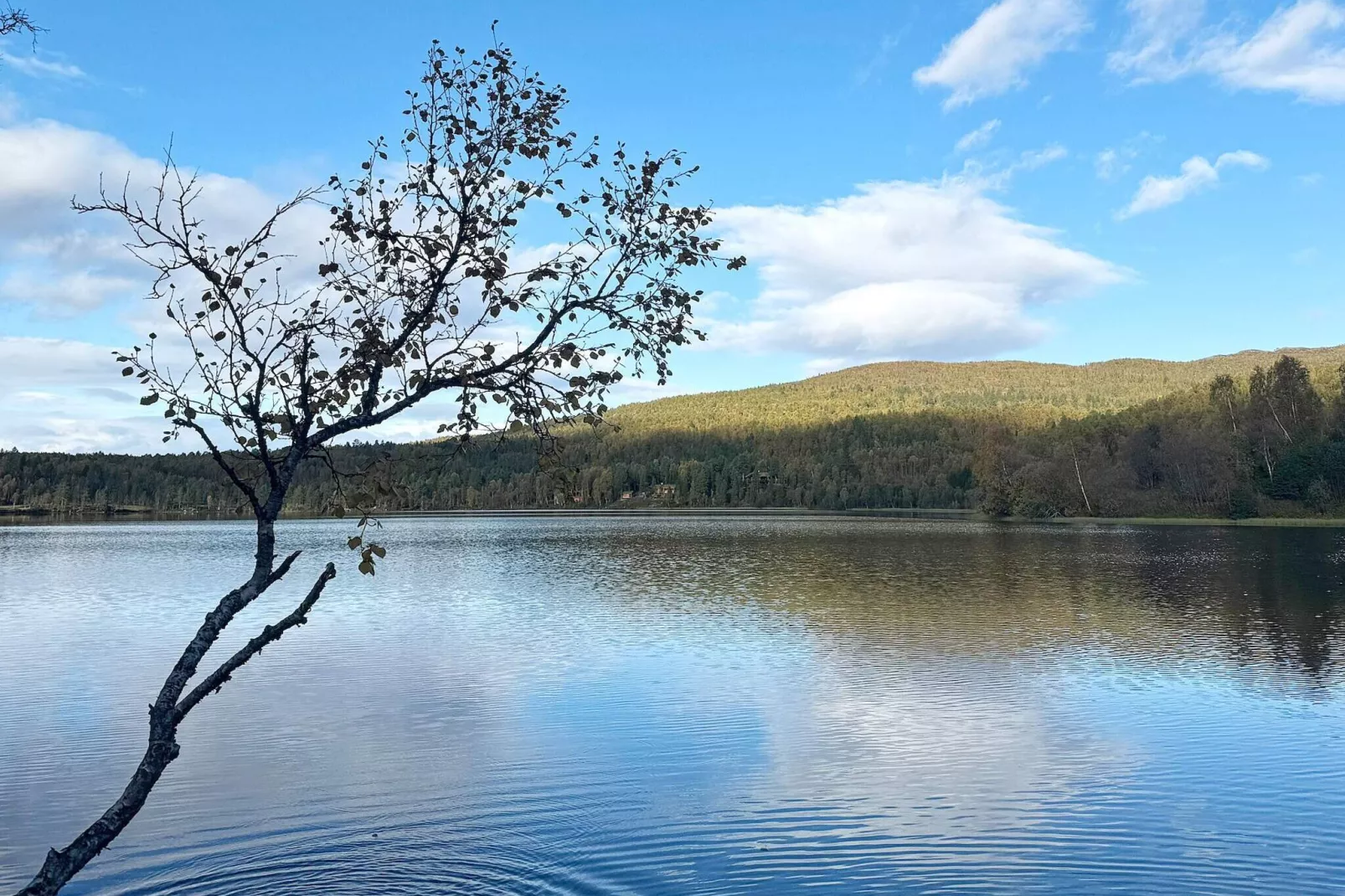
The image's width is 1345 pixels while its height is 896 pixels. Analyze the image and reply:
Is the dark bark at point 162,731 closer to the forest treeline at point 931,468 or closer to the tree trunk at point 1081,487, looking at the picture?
the forest treeline at point 931,468

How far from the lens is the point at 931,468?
15150 centimetres

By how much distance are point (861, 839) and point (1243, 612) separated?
21.6 meters

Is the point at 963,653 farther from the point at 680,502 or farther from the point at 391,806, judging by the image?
the point at 680,502

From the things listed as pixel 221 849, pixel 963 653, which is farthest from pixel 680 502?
pixel 221 849

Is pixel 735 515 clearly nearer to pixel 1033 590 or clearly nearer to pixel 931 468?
pixel 931 468

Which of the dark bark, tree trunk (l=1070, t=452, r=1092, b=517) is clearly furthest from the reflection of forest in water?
tree trunk (l=1070, t=452, r=1092, b=517)

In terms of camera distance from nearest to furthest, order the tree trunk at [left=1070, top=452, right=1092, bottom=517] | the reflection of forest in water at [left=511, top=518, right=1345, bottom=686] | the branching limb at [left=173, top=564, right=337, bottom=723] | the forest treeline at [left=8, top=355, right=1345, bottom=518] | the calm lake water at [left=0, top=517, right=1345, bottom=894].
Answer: the branching limb at [left=173, top=564, right=337, bottom=723] → the calm lake water at [left=0, top=517, right=1345, bottom=894] → the reflection of forest in water at [left=511, top=518, right=1345, bottom=686] → the forest treeline at [left=8, top=355, right=1345, bottom=518] → the tree trunk at [left=1070, top=452, right=1092, bottom=517]

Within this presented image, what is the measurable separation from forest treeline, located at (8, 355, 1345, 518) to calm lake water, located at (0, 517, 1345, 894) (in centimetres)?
477

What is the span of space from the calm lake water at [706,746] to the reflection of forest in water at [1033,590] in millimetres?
250

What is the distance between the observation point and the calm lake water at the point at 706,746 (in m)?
8.98

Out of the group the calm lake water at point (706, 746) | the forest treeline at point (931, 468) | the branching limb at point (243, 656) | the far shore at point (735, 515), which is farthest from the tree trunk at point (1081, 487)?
the branching limb at point (243, 656)

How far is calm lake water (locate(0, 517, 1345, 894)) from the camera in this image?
8.98 m

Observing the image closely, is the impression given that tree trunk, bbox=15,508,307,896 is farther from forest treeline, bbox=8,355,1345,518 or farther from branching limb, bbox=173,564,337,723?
forest treeline, bbox=8,355,1345,518

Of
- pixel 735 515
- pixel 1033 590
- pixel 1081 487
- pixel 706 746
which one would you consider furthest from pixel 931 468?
pixel 706 746
